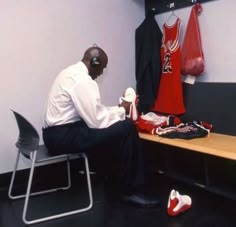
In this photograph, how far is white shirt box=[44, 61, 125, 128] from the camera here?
2174 mm

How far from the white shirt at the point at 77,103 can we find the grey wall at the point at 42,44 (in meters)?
0.54

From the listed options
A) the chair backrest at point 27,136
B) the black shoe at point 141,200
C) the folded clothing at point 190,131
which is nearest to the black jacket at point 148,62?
the folded clothing at point 190,131


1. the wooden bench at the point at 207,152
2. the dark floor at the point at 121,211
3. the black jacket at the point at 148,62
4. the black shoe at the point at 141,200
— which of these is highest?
the black jacket at the point at 148,62

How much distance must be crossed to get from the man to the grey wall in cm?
54

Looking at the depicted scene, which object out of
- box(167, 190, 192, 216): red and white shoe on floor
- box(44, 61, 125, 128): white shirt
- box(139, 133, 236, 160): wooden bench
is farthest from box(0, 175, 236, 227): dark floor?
box(44, 61, 125, 128): white shirt

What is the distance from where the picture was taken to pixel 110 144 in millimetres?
2297

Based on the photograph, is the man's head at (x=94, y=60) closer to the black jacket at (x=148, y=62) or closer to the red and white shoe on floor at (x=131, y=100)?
the red and white shoe on floor at (x=131, y=100)

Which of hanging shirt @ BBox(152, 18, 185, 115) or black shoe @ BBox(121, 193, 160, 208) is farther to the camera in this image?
hanging shirt @ BBox(152, 18, 185, 115)

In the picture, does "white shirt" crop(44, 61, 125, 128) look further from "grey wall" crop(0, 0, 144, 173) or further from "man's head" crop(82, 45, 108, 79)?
"grey wall" crop(0, 0, 144, 173)

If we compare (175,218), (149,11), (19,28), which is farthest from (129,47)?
(175,218)

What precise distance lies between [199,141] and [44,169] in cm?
133

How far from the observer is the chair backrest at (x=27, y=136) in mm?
2168

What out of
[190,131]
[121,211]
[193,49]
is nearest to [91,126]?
[121,211]

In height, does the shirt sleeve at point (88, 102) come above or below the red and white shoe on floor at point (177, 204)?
above
